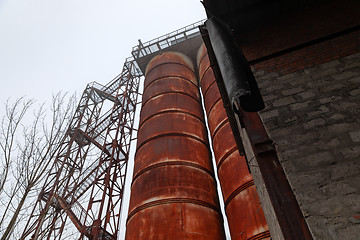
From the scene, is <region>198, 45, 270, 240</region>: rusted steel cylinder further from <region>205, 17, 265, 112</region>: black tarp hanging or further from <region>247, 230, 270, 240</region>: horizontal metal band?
<region>205, 17, 265, 112</region>: black tarp hanging

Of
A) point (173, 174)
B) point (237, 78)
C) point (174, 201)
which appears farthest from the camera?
point (173, 174)

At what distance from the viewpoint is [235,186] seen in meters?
5.64

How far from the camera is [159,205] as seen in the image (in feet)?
18.4

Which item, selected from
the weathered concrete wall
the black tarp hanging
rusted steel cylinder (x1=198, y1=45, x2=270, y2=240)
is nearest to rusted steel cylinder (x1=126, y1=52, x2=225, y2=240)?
rusted steel cylinder (x1=198, y1=45, x2=270, y2=240)

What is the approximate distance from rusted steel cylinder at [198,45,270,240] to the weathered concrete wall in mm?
2600

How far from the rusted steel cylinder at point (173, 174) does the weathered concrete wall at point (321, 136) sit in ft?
12.1

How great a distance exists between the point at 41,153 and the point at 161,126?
4078 millimetres

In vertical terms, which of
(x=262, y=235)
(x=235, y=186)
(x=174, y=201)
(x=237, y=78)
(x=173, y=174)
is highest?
(x=173, y=174)

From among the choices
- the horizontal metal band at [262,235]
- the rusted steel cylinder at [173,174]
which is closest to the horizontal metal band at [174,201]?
the rusted steel cylinder at [173,174]

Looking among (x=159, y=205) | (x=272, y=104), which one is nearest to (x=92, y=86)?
(x=159, y=205)

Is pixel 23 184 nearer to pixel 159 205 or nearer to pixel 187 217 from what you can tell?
pixel 159 205

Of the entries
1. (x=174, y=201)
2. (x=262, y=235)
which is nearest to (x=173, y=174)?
(x=174, y=201)

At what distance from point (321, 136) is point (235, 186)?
375 centimetres

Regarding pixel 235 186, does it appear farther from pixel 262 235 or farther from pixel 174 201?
pixel 174 201
